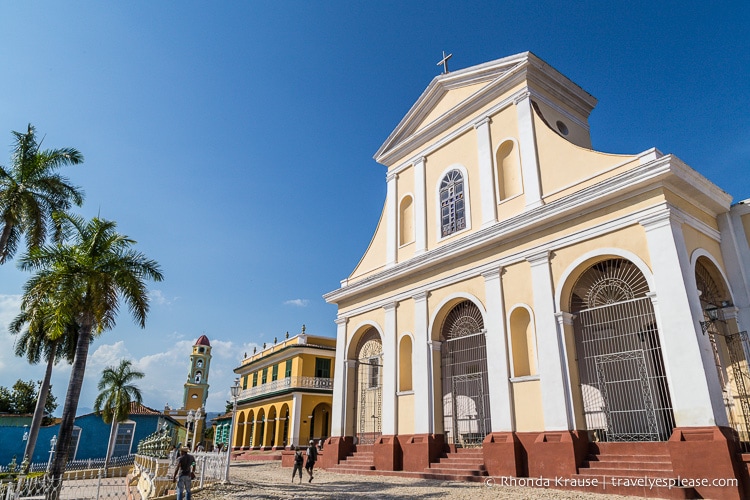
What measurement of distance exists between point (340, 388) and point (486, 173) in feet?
29.3

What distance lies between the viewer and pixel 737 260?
10.9 m

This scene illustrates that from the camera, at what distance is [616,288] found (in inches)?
434

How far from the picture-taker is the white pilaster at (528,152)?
41.7 ft

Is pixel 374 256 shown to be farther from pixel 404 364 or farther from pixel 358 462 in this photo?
pixel 358 462

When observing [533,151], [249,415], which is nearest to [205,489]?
[533,151]

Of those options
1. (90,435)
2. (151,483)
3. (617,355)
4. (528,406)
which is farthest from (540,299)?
(90,435)

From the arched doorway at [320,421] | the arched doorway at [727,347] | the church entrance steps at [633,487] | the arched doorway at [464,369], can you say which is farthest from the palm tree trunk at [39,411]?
the arched doorway at [727,347]

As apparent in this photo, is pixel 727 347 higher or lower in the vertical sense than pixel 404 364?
lower

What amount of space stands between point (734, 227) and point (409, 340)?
29.5 feet

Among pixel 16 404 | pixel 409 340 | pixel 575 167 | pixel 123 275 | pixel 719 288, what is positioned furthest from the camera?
pixel 16 404

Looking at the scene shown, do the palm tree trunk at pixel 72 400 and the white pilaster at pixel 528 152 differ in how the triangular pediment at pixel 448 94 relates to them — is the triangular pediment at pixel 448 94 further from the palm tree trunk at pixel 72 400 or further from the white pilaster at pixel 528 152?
the palm tree trunk at pixel 72 400

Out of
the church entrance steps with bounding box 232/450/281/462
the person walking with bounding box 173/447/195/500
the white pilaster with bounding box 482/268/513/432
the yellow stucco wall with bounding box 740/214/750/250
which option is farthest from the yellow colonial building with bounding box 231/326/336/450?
the yellow stucco wall with bounding box 740/214/750/250

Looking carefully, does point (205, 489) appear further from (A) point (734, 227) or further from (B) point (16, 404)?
(B) point (16, 404)

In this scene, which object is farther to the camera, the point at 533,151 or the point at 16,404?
the point at 16,404
